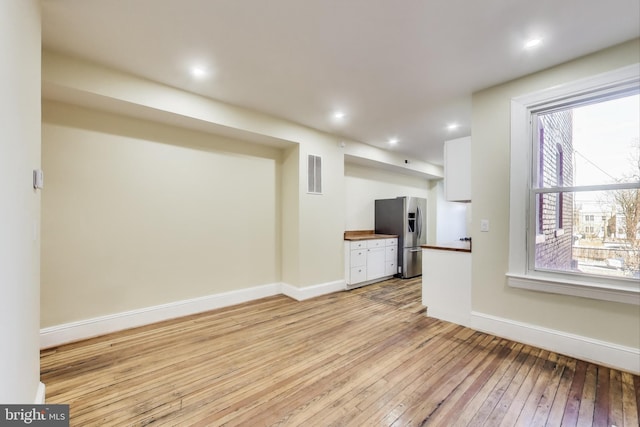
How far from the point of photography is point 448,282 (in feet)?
11.3

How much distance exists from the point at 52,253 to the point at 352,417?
3232 mm

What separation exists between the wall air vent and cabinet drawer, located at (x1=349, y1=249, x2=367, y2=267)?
1347mm

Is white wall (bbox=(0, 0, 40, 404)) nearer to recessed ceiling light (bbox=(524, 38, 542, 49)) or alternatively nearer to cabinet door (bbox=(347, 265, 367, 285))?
recessed ceiling light (bbox=(524, 38, 542, 49))

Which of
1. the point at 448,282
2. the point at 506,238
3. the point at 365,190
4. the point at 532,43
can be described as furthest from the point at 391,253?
the point at 532,43

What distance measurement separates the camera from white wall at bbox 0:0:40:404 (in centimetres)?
120

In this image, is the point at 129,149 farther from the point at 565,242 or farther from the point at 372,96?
the point at 565,242

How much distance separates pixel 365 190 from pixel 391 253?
148 centimetres

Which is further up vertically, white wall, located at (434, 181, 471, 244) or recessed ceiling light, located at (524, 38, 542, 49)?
recessed ceiling light, located at (524, 38, 542, 49)

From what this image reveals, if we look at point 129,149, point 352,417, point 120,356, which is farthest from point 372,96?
point 120,356

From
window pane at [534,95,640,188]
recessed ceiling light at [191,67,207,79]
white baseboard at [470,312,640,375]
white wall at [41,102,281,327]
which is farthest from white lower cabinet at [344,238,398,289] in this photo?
recessed ceiling light at [191,67,207,79]

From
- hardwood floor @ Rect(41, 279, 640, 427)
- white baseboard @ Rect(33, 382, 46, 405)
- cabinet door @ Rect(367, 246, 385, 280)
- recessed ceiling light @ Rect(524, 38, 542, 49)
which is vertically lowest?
hardwood floor @ Rect(41, 279, 640, 427)

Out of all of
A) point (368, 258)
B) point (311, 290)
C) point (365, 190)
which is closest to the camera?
point (311, 290)

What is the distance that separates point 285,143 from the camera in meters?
4.34

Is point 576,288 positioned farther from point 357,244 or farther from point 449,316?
point 357,244
